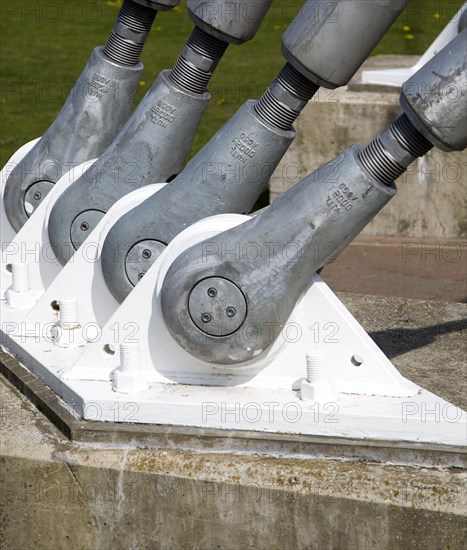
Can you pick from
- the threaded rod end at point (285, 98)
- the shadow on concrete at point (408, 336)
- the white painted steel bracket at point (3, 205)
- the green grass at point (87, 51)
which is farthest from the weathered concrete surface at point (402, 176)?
the threaded rod end at point (285, 98)

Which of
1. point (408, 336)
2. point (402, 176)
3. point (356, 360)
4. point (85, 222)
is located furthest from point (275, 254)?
point (402, 176)

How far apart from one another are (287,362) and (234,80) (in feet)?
29.8

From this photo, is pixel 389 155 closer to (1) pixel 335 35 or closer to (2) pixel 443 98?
(2) pixel 443 98

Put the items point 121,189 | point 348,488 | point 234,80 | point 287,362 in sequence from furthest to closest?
point 234,80 → point 121,189 → point 287,362 → point 348,488

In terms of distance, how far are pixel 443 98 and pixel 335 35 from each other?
468mm

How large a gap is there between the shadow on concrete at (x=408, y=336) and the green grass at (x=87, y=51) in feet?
19.4

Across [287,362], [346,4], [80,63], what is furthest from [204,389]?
[80,63]

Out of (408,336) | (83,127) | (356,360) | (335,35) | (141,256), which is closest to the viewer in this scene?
(335,35)

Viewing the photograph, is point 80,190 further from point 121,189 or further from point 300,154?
point 300,154

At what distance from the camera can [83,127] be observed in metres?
5.43

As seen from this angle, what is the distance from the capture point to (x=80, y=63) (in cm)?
1398

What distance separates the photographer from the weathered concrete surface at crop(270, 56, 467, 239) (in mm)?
8648

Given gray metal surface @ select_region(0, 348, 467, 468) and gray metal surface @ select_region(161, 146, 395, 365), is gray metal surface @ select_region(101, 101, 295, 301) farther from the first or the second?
gray metal surface @ select_region(0, 348, 467, 468)

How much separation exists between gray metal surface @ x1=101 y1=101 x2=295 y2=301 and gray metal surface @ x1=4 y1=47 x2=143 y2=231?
0.85 meters
